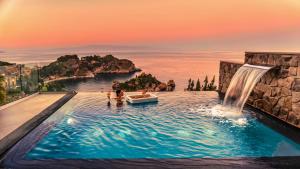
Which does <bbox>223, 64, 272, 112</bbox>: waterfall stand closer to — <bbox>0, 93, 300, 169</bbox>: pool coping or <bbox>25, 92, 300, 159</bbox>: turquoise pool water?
<bbox>25, 92, 300, 159</bbox>: turquoise pool water

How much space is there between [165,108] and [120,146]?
4307 mm

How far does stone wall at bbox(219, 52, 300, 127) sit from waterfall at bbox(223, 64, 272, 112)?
0.40 m

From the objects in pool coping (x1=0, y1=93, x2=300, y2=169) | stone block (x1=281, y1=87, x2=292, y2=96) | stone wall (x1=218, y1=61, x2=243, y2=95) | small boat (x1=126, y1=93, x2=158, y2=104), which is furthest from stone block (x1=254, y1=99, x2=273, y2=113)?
small boat (x1=126, y1=93, x2=158, y2=104)

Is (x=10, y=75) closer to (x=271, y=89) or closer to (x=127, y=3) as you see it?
(x=271, y=89)

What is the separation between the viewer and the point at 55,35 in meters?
46.0

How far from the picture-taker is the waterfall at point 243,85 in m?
9.16

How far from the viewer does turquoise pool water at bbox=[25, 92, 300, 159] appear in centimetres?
578

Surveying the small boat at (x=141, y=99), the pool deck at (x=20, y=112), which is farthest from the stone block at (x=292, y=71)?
the pool deck at (x=20, y=112)

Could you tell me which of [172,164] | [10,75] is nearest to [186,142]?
[172,164]

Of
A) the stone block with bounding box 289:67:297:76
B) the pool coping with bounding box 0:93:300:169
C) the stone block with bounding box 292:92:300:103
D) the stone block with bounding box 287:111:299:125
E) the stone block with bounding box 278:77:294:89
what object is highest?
the stone block with bounding box 289:67:297:76

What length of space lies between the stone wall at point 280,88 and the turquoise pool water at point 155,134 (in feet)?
2.62

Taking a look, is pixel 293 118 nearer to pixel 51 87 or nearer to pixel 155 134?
pixel 155 134

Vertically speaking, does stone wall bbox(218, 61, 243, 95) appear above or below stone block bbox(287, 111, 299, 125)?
above

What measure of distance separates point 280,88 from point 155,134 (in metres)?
4.52
